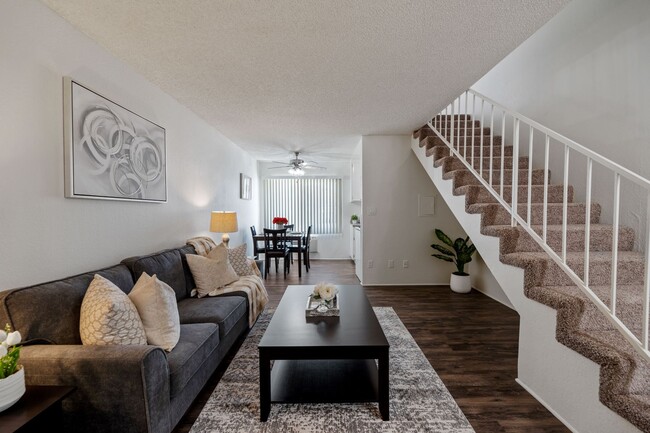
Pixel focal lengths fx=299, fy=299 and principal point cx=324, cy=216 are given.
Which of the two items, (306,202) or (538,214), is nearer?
(538,214)

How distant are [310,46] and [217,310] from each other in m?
2.16

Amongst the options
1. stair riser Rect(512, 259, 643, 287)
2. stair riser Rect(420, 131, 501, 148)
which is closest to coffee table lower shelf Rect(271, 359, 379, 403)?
stair riser Rect(512, 259, 643, 287)

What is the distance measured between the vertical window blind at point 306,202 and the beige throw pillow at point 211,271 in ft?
15.5

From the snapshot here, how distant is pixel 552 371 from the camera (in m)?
1.90

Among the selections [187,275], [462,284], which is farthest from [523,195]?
[187,275]

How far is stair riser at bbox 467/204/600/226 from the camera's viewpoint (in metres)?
2.67

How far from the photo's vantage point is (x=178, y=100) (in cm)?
332

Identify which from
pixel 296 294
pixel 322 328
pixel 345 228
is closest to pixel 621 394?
pixel 322 328

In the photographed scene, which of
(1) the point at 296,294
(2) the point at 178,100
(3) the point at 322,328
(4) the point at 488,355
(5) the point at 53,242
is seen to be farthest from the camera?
(2) the point at 178,100

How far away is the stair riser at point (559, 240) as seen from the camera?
237 centimetres

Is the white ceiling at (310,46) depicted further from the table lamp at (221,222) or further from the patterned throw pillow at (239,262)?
the patterned throw pillow at (239,262)

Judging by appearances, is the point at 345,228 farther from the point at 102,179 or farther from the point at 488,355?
the point at 102,179

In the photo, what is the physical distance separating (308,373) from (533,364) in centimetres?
156

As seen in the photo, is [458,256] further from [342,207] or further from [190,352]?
[190,352]
